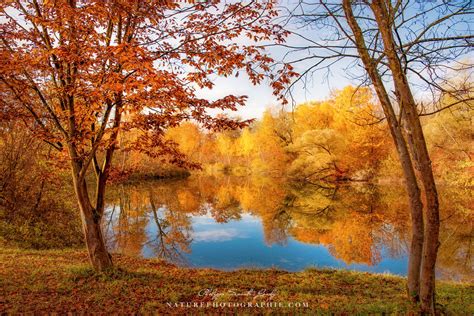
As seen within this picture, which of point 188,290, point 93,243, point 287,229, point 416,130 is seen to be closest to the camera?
point 416,130

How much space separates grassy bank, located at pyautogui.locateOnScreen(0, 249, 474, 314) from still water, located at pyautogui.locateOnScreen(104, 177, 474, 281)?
293cm

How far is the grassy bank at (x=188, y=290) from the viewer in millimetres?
4984

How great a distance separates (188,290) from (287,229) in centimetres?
1107

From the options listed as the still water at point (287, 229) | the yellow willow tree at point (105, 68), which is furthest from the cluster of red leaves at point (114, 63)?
the still water at point (287, 229)

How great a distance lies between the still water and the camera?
11.5 metres

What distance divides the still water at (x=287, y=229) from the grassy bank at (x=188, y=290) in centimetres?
293

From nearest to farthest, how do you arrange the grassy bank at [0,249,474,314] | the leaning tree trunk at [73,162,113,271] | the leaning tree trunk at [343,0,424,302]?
the leaning tree trunk at [343,0,424,302]
the grassy bank at [0,249,474,314]
the leaning tree trunk at [73,162,113,271]

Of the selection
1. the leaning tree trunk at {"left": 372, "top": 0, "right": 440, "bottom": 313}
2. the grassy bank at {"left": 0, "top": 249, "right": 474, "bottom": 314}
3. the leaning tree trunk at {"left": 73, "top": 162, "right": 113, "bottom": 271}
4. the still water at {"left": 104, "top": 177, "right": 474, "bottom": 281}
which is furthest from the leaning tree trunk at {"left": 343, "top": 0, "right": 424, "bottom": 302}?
the leaning tree trunk at {"left": 73, "top": 162, "right": 113, "bottom": 271}

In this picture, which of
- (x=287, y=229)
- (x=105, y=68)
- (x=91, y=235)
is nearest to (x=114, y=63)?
(x=105, y=68)

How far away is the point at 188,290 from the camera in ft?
20.0

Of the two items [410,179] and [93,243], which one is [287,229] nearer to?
[93,243]

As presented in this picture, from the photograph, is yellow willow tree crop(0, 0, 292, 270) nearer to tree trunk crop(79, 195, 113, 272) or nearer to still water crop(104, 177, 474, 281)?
tree trunk crop(79, 195, 113, 272)

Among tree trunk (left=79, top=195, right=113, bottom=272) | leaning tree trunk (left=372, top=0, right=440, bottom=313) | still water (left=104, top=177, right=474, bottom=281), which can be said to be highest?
leaning tree trunk (left=372, top=0, right=440, bottom=313)

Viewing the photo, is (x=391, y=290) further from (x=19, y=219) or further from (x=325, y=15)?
(x=19, y=219)
